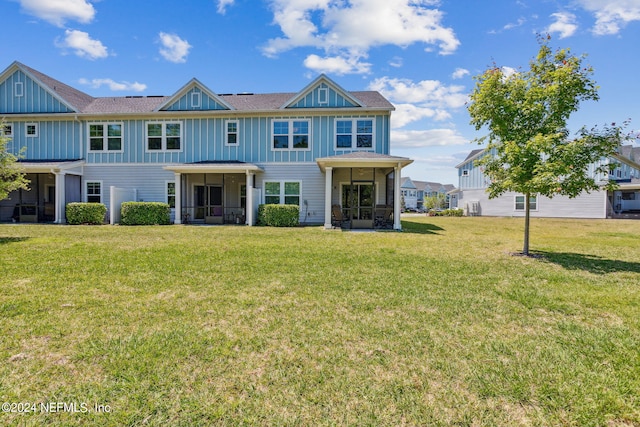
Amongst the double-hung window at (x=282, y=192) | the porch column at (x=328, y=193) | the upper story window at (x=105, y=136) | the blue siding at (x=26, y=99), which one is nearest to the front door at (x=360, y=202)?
the porch column at (x=328, y=193)

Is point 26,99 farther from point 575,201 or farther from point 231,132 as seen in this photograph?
point 575,201

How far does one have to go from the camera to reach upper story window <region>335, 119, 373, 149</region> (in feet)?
54.5

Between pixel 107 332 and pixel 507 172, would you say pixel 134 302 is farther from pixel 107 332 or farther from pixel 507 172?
pixel 507 172

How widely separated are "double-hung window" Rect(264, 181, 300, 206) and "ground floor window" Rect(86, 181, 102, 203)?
372 inches

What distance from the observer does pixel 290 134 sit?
1714 cm

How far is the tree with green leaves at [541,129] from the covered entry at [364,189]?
4683 mm

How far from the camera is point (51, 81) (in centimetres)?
1898

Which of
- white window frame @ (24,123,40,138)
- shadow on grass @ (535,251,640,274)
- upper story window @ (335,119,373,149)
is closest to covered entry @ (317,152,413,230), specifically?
upper story window @ (335,119,373,149)

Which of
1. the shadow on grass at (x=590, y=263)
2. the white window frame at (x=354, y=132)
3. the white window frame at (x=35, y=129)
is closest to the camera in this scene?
the shadow on grass at (x=590, y=263)

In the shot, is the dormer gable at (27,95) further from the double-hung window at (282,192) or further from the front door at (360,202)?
the front door at (360,202)

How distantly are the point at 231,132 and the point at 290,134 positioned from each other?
10.9 feet

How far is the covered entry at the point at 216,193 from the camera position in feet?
51.4

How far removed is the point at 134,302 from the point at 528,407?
4.61 meters

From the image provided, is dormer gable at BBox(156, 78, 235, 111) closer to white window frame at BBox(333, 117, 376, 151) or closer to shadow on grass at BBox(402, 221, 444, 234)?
white window frame at BBox(333, 117, 376, 151)
